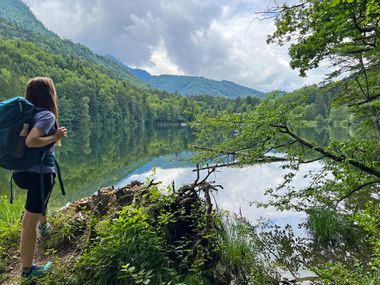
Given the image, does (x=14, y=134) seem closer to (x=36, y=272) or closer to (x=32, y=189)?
(x=32, y=189)

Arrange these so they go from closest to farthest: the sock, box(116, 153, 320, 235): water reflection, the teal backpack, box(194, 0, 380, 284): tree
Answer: the teal backpack < the sock < box(194, 0, 380, 284): tree < box(116, 153, 320, 235): water reflection

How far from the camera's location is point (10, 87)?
65625 millimetres

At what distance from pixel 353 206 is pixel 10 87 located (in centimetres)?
6891

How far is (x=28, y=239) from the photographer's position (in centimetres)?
391

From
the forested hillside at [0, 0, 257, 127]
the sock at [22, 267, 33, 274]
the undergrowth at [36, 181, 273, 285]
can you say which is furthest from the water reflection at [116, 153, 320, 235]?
the forested hillside at [0, 0, 257, 127]

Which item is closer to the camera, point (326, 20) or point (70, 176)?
point (326, 20)

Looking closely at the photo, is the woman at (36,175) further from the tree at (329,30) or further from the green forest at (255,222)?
the tree at (329,30)

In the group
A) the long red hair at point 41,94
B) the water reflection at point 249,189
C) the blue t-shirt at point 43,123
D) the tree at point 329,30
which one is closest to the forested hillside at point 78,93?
the water reflection at point 249,189

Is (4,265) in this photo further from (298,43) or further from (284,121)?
(298,43)

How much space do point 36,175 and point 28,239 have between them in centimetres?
74

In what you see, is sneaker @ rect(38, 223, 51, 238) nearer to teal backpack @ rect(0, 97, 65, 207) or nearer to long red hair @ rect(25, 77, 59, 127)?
teal backpack @ rect(0, 97, 65, 207)

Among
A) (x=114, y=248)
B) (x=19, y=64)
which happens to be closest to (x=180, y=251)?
(x=114, y=248)

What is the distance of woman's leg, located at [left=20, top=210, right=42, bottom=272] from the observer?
388 cm

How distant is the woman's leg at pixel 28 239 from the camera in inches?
153
